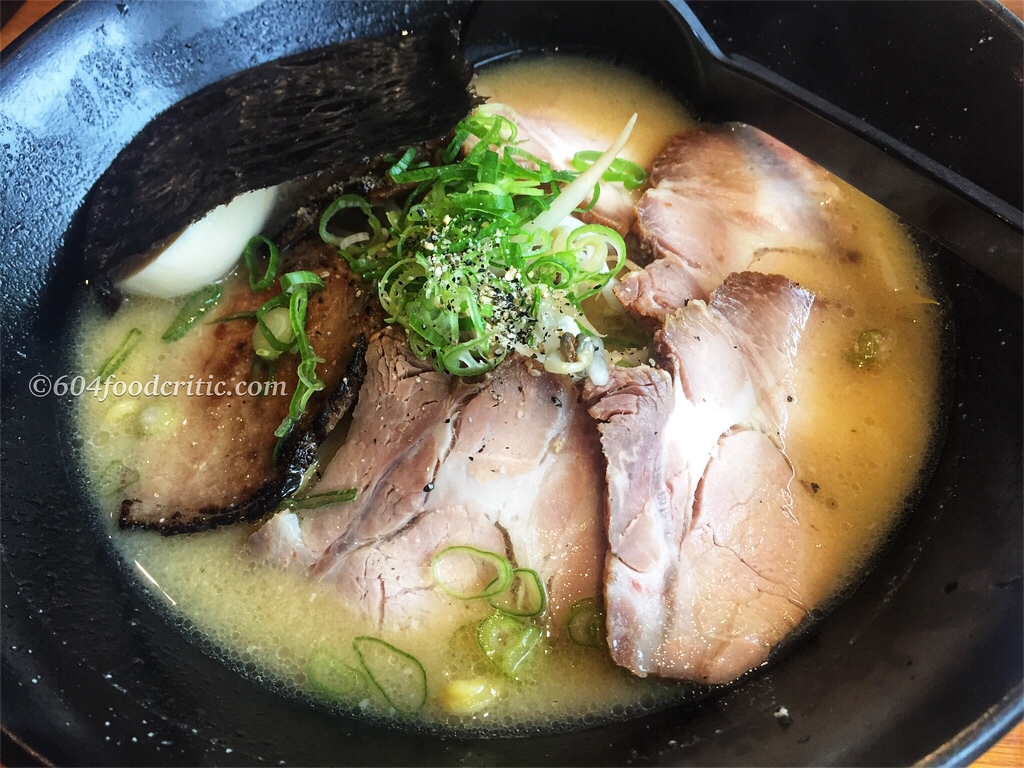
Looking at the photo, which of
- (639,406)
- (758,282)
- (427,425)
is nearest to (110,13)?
(427,425)

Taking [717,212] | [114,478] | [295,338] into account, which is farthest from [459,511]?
[717,212]

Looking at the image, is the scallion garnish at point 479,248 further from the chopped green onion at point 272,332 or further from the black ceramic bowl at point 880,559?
the black ceramic bowl at point 880,559

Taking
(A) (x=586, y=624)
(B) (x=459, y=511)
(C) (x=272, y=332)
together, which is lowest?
(A) (x=586, y=624)

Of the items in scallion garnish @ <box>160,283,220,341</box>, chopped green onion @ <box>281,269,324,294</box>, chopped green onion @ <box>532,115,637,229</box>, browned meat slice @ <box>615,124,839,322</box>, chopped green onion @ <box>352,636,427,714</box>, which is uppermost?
scallion garnish @ <box>160,283,220,341</box>

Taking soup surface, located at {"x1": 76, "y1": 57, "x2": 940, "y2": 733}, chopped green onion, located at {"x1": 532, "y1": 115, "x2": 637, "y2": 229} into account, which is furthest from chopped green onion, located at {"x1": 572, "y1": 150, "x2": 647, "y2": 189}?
soup surface, located at {"x1": 76, "y1": 57, "x2": 940, "y2": 733}

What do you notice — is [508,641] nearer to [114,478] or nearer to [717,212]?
[114,478]

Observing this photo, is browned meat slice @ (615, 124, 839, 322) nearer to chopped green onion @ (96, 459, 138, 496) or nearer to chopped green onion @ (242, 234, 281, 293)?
chopped green onion @ (242, 234, 281, 293)
